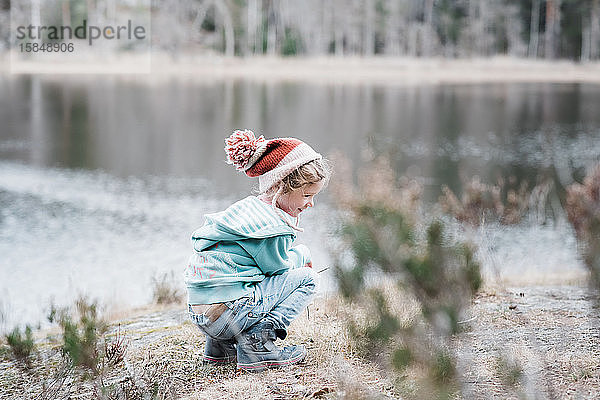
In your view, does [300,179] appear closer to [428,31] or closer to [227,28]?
[227,28]

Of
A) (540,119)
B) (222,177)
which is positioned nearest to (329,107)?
(540,119)

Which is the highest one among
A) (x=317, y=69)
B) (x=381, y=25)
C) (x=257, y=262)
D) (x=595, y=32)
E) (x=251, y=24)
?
(x=381, y=25)

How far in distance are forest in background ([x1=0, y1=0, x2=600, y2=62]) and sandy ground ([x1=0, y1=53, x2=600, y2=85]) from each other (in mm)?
4496

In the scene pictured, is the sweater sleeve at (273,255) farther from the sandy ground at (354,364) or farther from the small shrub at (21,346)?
the small shrub at (21,346)

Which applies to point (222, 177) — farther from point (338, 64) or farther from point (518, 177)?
point (338, 64)

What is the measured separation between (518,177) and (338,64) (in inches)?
1310

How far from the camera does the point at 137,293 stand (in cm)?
762

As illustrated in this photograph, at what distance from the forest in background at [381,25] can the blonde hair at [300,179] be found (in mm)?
48511

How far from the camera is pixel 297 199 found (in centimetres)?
325

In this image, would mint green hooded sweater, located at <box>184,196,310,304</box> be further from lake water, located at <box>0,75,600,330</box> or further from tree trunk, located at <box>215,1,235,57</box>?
tree trunk, located at <box>215,1,235,57</box>

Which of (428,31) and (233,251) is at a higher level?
Answer: (428,31)

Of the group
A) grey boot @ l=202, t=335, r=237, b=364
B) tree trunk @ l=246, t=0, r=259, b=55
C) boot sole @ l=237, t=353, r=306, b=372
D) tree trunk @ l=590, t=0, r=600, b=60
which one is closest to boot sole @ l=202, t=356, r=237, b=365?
grey boot @ l=202, t=335, r=237, b=364

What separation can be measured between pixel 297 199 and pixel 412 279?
1.24 meters

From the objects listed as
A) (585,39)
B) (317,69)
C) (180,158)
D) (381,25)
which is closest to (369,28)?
(381,25)
